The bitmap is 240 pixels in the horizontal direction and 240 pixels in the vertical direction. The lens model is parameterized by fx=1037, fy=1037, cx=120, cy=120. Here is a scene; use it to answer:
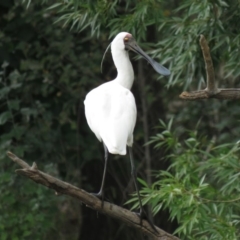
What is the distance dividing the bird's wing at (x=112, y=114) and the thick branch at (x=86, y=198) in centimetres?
28

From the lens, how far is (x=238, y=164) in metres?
5.46

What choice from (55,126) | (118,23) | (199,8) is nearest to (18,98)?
(55,126)

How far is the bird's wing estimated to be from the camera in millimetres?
4555

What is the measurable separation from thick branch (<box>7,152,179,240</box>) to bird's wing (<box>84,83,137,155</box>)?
0.93ft

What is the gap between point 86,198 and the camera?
13.9 feet

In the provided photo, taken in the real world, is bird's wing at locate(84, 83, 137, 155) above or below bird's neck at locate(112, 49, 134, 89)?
below

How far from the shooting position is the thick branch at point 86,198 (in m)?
3.97

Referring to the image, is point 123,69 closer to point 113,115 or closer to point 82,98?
point 113,115

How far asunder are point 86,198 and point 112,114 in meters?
0.58

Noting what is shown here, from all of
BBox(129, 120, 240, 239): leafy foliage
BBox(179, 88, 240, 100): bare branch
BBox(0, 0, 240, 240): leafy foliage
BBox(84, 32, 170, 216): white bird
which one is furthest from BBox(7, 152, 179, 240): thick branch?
BBox(0, 0, 240, 240): leafy foliage

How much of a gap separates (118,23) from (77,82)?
81.7 inches

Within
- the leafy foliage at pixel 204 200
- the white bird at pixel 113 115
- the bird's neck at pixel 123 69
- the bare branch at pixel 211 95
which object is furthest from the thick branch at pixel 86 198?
the bird's neck at pixel 123 69

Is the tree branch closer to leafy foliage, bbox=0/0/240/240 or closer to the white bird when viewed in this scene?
the white bird

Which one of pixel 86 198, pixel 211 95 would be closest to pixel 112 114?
pixel 86 198
